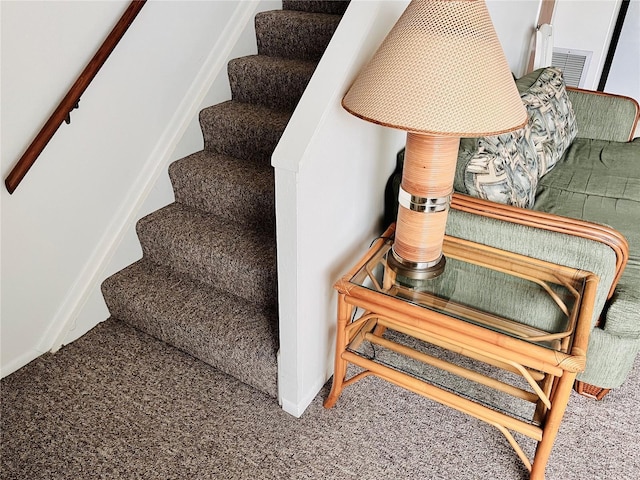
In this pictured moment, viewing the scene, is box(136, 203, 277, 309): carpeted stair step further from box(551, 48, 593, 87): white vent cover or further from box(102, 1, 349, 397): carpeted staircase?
box(551, 48, 593, 87): white vent cover

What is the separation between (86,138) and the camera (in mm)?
1846

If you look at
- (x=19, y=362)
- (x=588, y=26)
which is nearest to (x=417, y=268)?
(x=19, y=362)

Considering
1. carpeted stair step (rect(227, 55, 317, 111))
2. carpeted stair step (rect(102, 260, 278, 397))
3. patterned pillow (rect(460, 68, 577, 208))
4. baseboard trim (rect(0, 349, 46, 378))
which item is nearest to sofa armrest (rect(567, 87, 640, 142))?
patterned pillow (rect(460, 68, 577, 208))

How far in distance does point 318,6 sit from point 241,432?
74.9 inches

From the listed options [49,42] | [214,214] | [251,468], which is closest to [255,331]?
[251,468]

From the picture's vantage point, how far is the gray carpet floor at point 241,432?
61.4 inches

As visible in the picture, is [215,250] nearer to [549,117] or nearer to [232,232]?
[232,232]

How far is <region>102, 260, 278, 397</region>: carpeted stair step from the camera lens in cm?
178

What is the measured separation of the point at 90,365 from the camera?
1915 millimetres

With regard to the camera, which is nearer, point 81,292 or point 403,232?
point 403,232

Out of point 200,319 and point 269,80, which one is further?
point 269,80

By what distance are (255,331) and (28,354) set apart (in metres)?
0.86

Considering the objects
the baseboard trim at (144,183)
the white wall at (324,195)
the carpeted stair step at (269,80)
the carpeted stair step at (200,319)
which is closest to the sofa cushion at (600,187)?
the white wall at (324,195)

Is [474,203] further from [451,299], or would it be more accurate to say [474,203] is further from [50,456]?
[50,456]
